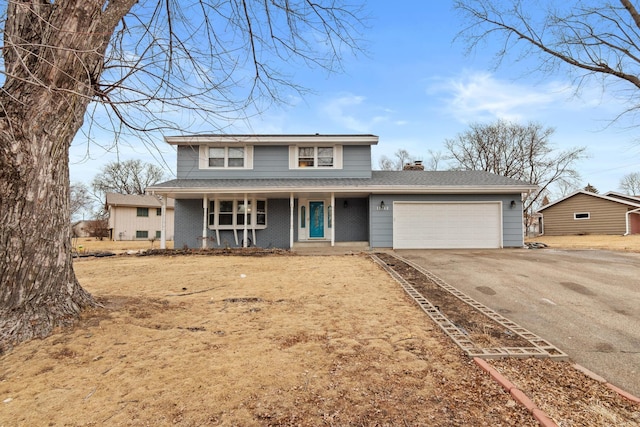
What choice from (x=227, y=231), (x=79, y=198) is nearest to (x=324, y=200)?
(x=227, y=231)

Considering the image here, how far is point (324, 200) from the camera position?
13773mm

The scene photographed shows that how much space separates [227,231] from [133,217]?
679 inches

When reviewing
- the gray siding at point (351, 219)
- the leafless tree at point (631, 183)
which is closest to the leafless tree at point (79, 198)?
the gray siding at point (351, 219)

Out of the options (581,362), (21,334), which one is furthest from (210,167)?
(581,362)

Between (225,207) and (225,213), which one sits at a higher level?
(225,207)

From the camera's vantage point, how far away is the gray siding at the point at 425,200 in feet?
41.0

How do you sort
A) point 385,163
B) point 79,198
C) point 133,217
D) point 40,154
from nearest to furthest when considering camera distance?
point 40,154 → point 133,217 → point 79,198 → point 385,163

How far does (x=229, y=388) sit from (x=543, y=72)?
10488mm

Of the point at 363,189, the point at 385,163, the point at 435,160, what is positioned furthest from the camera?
the point at 385,163

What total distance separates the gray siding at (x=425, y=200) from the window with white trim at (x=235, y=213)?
15.4ft

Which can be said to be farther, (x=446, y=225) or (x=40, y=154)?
(x=446, y=225)

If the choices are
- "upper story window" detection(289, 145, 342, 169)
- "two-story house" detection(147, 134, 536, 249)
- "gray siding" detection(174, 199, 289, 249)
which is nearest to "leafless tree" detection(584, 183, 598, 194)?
"two-story house" detection(147, 134, 536, 249)

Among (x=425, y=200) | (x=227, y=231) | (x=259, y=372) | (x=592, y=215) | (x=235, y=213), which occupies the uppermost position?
(x=425, y=200)

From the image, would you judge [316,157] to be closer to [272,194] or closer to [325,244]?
[272,194]
